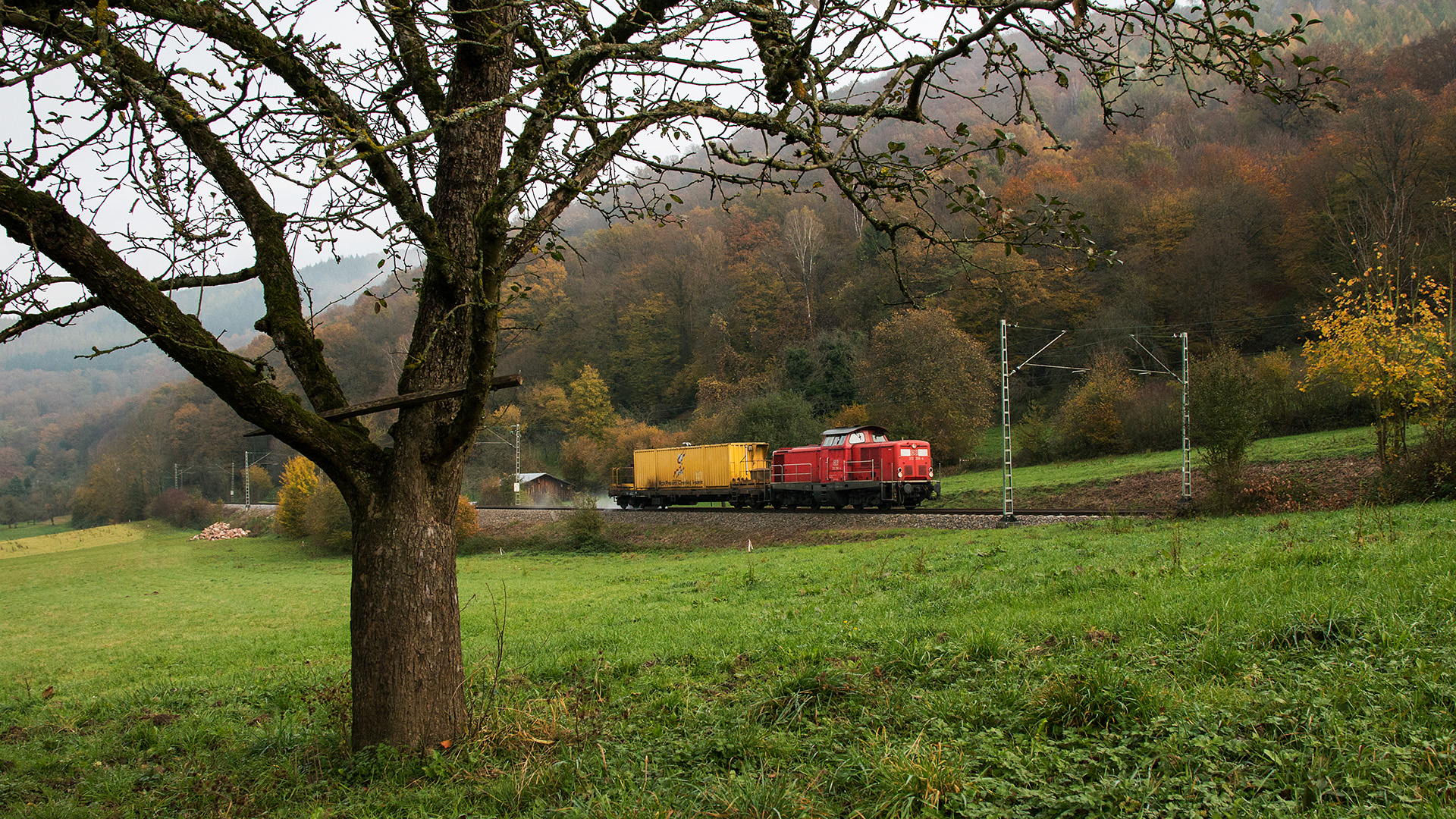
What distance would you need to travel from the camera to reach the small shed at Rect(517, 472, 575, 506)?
5222 centimetres

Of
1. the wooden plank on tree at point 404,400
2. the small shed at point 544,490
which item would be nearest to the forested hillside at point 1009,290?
the small shed at point 544,490

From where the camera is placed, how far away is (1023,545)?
46.4 ft

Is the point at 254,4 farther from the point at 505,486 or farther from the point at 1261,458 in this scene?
the point at 505,486

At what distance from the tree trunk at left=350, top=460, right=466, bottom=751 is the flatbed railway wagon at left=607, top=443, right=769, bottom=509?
2692cm

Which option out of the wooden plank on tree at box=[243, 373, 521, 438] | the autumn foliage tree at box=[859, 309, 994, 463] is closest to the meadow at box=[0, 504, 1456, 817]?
the wooden plank on tree at box=[243, 373, 521, 438]

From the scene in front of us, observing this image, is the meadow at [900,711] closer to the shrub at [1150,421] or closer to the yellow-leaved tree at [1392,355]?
the yellow-leaved tree at [1392,355]

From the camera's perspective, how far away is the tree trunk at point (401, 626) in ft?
15.8

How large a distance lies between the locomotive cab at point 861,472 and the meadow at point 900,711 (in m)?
17.5

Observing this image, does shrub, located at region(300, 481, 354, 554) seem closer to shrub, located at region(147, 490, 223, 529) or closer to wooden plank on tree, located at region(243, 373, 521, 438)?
shrub, located at region(147, 490, 223, 529)

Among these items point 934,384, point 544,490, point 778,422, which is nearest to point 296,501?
point 544,490

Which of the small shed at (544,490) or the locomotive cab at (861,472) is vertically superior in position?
the locomotive cab at (861,472)

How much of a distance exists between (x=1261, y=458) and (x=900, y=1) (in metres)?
27.5

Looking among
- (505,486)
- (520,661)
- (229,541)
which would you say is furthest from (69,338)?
(520,661)

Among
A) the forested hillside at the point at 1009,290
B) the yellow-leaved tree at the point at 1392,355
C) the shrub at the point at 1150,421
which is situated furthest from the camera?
the forested hillside at the point at 1009,290
